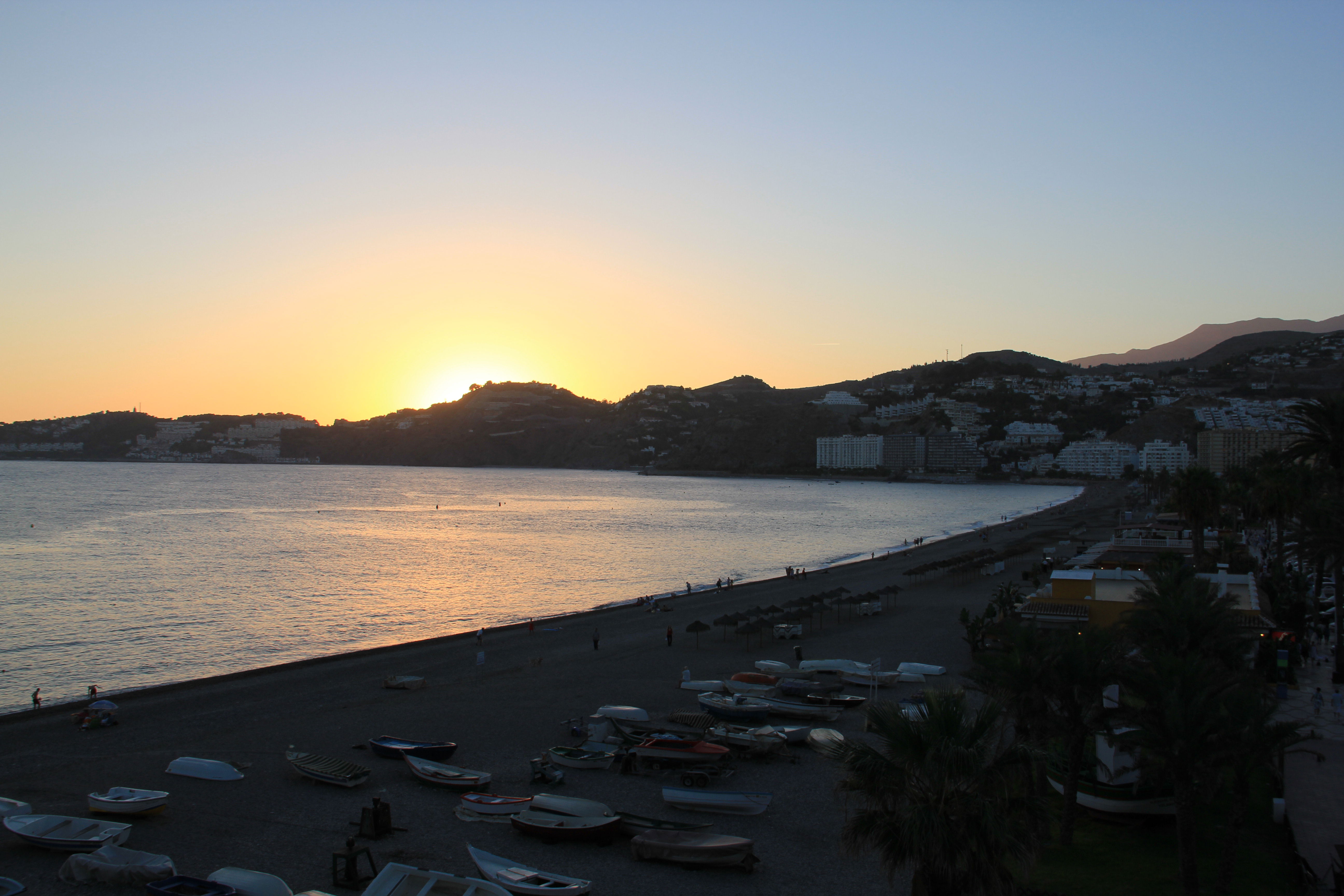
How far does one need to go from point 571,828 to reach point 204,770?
22.6ft

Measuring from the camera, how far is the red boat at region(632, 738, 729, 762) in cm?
1457

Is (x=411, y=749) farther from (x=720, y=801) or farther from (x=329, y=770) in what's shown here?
(x=720, y=801)

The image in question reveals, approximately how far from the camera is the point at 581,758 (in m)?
14.9

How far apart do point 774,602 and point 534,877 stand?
25661mm

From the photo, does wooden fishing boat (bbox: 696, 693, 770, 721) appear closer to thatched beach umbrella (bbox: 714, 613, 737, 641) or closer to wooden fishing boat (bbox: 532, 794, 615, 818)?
wooden fishing boat (bbox: 532, 794, 615, 818)

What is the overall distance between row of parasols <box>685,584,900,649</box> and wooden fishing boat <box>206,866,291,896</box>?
16685mm

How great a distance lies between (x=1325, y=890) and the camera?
365 inches

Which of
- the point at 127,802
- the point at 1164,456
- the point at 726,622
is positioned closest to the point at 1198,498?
the point at 726,622

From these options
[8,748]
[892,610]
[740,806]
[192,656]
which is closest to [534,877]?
[740,806]

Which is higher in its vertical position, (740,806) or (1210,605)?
(1210,605)

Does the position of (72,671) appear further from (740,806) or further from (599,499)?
(599,499)

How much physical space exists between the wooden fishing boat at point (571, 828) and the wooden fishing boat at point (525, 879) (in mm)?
984

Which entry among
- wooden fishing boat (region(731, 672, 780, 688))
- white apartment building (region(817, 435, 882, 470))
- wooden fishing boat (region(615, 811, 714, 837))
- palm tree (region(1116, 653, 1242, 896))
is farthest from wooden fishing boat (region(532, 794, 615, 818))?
white apartment building (region(817, 435, 882, 470))

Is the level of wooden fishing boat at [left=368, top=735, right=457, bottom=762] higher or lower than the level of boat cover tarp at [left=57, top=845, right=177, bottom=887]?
lower
